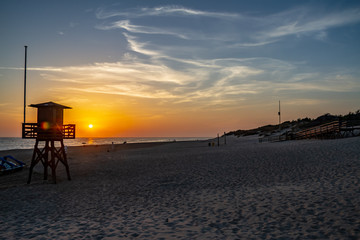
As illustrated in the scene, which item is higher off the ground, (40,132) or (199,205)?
(40,132)

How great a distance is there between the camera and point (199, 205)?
449 inches

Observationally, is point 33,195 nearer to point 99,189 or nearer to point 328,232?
point 99,189

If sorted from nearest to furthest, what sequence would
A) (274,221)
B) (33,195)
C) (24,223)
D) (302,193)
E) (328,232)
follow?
(328,232) → (274,221) → (24,223) → (302,193) → (33,195)

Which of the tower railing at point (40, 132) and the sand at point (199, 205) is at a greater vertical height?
the tower railing at point (40, 132)

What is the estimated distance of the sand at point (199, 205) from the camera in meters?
8.59

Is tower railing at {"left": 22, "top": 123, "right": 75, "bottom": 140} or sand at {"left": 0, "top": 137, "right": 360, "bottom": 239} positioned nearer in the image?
sand at {"left": 0, "top": 137, "right": 360, "bottom": 239}

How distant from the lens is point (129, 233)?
868cm

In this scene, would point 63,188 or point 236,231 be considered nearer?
point 236,231

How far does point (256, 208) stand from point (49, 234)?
274 inches

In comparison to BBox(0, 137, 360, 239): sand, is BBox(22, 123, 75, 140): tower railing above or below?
above

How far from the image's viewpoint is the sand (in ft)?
28.2

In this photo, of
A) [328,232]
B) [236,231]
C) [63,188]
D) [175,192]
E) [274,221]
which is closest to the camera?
[328,232]

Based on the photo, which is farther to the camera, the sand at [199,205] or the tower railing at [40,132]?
the tower railing at [40,132]

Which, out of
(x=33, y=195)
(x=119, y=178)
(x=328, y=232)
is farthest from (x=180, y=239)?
(x=119, y=178)
